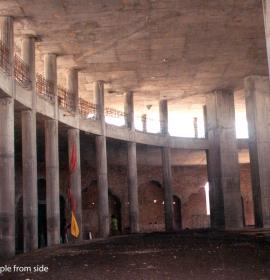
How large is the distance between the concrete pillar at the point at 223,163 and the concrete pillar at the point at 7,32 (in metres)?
16.2

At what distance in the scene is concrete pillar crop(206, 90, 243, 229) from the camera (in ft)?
98.5

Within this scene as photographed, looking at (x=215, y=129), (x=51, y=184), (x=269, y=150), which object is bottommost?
(x=51, y=184)

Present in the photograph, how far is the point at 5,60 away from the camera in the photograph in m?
17.8

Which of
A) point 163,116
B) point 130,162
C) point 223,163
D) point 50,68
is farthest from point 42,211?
point 223,163

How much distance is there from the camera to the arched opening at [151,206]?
1406 inches

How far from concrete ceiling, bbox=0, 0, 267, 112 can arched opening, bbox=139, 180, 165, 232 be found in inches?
342

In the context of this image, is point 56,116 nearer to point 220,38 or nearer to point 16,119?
point 16,119

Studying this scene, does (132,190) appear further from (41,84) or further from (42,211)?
(41,84)

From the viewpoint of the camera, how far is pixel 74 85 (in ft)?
84.1

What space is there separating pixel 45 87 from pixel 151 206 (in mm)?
16229

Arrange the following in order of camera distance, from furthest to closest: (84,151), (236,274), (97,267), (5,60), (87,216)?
(87,216) → (84,151) → (5,60) → (97,267) → (236,274)

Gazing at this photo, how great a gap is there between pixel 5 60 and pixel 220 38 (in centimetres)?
972

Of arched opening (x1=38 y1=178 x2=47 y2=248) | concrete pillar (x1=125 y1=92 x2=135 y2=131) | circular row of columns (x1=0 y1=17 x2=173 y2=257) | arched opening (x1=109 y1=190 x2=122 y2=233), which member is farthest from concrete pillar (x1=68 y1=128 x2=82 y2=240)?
arched opening (x1=109 y1=190 x2=122 y2=233)

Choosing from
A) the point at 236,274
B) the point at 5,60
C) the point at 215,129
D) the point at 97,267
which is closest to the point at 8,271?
the point at 97,267
